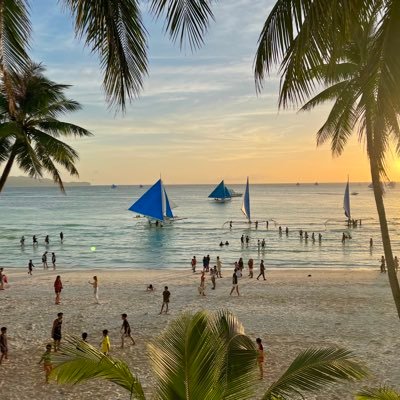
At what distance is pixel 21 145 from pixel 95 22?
10.6 m

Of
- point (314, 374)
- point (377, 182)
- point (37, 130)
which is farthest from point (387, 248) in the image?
point (37, 130)

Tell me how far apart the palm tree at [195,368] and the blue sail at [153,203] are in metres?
50.0

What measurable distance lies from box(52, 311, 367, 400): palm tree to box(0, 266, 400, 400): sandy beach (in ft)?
14.3

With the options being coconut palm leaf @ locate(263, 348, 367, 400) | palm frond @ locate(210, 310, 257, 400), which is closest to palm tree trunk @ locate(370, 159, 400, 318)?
coconut palm leaf @ locate(263, 348, 367, 400)

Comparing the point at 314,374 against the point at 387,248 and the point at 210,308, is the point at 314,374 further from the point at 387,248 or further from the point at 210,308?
the point at 210,308

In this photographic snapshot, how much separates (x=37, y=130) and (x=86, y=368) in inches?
468

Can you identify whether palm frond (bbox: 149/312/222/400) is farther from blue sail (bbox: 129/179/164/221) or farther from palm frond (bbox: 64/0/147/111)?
blue sail (bbox: 129/179/164/221)

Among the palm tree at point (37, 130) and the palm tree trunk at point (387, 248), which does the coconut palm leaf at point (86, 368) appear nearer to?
the palm tree trunk at point (387, 248)

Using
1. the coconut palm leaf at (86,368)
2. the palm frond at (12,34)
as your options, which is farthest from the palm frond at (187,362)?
the palm frond at (12,34)

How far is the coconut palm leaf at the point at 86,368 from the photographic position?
14.2 feet

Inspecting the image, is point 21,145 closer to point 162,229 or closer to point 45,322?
point 45,322

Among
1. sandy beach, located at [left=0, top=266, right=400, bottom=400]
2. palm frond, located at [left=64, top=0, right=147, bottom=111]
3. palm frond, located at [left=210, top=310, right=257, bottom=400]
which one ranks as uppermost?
palm frond, located at [left=64, top=0, right=147, bottom=111]

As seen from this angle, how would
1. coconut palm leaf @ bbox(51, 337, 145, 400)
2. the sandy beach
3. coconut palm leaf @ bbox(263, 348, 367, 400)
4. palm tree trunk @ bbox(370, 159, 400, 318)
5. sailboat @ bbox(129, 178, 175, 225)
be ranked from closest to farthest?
coconut palm leaf @ bbox(51, 337, 145, 400) < coconut palm leaf @ bbox(263, 348, 367, 400) < palm tree trunk @ bbox(370, 159, 400, 318) < the sandy beach < sailboat @ bbox(129, 178, 175, 225)

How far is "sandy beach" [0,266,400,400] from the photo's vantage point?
12.2 meters
